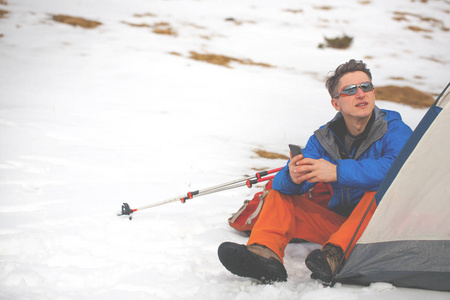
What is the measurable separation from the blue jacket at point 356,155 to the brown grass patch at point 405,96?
6.67 meters

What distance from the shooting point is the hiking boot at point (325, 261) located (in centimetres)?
250

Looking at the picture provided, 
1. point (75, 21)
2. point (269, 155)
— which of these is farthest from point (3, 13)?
→ point (269, 155)

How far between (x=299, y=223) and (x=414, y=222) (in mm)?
840

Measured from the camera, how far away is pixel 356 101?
3.04m

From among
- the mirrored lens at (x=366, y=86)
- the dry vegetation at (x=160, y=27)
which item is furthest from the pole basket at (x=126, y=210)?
the dry vegetation at (x=160, y=27)

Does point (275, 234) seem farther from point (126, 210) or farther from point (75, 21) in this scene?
point (75, 21)

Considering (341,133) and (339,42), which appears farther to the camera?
(339,42)

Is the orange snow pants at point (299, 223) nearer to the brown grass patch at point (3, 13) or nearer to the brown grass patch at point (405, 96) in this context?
the brown grass patch at point (405, 96)

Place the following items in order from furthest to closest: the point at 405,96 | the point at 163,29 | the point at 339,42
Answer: the point at 163,29 < the point at 339,42 < the point at 405,96

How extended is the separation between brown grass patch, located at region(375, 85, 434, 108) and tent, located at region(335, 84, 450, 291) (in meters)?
7.24

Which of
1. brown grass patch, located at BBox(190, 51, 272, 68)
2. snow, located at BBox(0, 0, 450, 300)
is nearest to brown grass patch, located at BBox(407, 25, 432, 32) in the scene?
snow, located at BBox(0, 0, 450, 300)

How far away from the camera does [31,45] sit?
10.7 meters

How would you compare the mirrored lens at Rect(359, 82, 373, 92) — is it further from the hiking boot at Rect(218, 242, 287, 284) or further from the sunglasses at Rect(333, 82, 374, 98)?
the hiking boot at Rect(218, 242, 287, 284)

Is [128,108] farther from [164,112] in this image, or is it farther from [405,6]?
[405,6]
